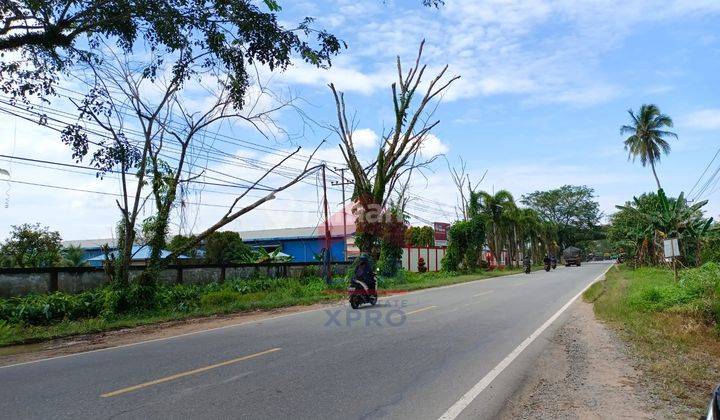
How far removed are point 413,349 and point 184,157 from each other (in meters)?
12.1

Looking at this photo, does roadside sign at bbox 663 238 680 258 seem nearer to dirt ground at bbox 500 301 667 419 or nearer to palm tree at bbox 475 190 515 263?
A: dirt ground at bbox 500 301 667 419

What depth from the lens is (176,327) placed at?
1445 cm

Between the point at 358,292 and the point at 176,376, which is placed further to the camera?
the point at 358,292

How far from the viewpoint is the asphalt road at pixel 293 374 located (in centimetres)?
609

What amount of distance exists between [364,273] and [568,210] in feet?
291

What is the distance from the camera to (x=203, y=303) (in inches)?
760


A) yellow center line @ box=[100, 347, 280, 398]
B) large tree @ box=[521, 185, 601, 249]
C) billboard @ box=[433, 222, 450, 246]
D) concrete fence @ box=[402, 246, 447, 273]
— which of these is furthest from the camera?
large tree @ box=[521, 185, 601, 249]

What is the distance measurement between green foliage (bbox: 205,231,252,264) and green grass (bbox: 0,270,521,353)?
45.5 feet

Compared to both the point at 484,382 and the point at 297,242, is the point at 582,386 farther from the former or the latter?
the point at 297,242

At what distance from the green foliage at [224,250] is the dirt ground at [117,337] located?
24.8 m

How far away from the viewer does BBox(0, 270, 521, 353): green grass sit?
528 inches

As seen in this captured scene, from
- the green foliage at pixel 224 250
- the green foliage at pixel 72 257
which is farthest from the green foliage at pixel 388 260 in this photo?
the green foliage at pixel 72 257

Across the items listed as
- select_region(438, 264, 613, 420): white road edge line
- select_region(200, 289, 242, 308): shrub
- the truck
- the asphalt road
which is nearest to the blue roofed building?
the truck

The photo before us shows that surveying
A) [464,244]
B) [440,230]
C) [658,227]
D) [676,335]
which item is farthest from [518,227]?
[676,335]
